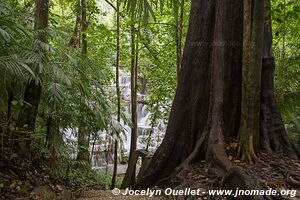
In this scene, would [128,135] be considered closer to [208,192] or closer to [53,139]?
[53,139]

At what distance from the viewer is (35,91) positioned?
12.9ft

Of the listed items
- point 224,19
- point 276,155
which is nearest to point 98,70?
point 224,19

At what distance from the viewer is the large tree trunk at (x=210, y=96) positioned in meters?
3.74

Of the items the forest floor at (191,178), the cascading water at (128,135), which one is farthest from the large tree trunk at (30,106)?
the cascading water at (128,135)

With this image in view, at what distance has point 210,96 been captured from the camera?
3.91 m

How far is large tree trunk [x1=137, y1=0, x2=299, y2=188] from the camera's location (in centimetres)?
374

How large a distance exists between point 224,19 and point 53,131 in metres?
2.75

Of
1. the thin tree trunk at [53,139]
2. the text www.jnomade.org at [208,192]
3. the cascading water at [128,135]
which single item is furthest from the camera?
the cascading water at [128,135]

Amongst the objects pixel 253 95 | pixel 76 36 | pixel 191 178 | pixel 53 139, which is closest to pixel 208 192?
pixel 191 178

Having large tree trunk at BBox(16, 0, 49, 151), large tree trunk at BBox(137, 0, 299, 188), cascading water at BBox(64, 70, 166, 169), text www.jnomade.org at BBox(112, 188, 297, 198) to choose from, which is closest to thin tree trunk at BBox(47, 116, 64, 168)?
large tree trunk at BBox(16, 0, 49, 151)

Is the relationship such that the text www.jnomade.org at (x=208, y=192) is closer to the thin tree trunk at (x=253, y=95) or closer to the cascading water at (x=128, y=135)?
the thin tree trunk at (x=253, y=95)

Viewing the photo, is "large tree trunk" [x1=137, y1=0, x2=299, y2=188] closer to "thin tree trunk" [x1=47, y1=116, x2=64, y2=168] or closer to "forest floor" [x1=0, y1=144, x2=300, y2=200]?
"forest floor" [x1=0, y1=144, x2=300, y2=200]

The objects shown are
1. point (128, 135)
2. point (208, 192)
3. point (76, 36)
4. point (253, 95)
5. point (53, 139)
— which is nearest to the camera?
point (208, 192)

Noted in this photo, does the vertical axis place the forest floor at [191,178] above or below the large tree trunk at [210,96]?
below
